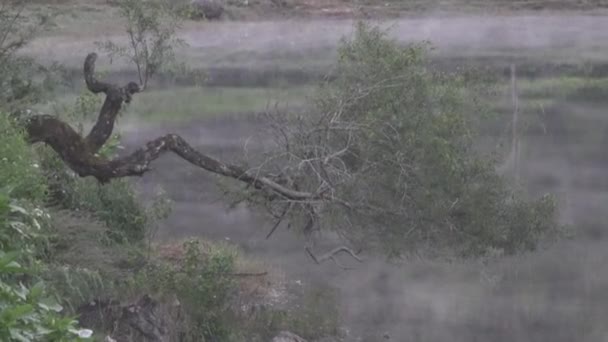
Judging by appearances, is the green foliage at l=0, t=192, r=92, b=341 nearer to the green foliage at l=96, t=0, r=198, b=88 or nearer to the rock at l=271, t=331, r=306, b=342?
the green foliage at l=96, t=0, r=198, b=88

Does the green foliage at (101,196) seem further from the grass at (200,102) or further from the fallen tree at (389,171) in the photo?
the grass at (200,102)

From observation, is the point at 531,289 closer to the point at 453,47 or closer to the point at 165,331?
the point at 165,331

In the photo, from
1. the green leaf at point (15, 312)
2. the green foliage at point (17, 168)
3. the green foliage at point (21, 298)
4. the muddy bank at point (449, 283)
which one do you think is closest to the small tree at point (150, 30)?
the muddy bank at point (449, 283)

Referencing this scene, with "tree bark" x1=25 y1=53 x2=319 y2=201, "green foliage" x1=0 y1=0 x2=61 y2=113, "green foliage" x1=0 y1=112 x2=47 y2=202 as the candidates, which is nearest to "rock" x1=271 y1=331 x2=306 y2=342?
"tree bark" x1=25 y1=53 x2=319 y2=201

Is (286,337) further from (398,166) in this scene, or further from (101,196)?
(101,196)

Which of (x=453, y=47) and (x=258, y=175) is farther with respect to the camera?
(x=453, y=47)

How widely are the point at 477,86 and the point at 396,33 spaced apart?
10.2 m

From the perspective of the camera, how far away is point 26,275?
6.56 meters

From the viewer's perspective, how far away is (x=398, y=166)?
38.3ft

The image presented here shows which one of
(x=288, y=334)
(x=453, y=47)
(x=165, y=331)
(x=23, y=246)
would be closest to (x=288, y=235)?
(x=288, y=334)

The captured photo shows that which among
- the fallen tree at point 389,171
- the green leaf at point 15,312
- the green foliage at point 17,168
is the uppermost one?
the green leaf at point 15,312

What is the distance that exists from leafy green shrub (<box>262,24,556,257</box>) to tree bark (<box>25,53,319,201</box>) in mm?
548

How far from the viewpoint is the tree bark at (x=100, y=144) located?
10.4m

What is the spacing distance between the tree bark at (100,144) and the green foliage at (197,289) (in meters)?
1.00
